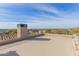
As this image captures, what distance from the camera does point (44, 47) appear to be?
3.90 metres

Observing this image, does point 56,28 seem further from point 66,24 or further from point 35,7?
point 35,7

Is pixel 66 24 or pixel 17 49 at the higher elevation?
pixel 66 24

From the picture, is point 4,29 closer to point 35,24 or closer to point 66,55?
point 35,24

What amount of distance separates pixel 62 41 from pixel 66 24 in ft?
0.82

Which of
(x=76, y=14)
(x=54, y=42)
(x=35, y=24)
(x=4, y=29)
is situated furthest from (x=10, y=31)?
(x=76, y=14)

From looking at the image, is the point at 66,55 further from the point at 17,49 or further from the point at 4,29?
the point at 4,29

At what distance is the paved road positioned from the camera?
385 centimetres

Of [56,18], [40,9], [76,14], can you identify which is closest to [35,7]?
[40,9]

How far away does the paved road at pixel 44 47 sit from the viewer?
3.85m

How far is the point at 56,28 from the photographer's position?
12.8ft

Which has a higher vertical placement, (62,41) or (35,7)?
(35,7)

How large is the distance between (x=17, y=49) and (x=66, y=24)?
2.49 feet

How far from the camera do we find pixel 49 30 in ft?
12.9

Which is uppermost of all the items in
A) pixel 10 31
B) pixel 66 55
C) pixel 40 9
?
pixel 40 9
